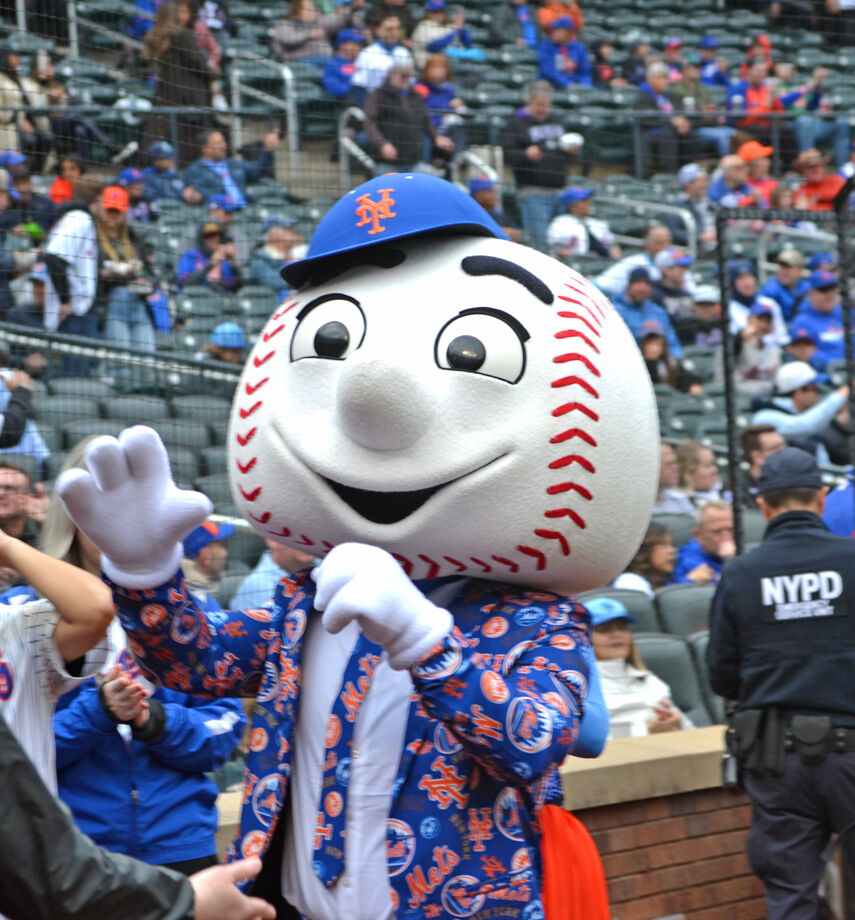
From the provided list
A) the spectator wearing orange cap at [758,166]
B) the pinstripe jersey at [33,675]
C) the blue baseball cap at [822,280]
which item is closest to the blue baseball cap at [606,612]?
the pinstripe jersey at [33,675]

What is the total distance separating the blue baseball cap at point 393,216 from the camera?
8.14 ft

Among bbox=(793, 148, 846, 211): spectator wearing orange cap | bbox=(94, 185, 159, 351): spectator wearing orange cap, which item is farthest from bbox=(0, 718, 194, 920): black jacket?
bbox=(793, 148, 846, 211): spectator wearing orange cap

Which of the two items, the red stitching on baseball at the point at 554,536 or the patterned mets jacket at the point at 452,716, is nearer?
the patterned mets jacket at the point at 452,716

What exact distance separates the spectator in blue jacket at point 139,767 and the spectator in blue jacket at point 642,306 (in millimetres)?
5944

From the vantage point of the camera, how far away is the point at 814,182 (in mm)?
10938

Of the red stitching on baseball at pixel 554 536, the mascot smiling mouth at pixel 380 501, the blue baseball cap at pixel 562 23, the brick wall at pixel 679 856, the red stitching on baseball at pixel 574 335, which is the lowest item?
the brick wall at pixel 679 856

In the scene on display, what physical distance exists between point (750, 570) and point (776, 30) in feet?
40.2

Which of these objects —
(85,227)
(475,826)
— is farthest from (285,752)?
(85,227)

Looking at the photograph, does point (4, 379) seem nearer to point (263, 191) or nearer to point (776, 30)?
point (263, 191)

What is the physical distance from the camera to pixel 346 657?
2412 mm

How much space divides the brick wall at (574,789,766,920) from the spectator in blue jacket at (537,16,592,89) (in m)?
8.73

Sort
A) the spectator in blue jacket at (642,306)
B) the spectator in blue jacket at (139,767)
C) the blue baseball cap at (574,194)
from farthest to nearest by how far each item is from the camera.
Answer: the blue baseball cap at (574,194)
the spectator in blue jacket at (642,306)
the spectator in blue jacket at (139,767)

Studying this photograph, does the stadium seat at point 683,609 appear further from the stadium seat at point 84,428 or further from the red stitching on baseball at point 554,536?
the red stitching on baseball at point 554,536

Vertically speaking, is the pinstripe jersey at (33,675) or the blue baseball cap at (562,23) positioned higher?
the blue baseball cap at (562,23)
